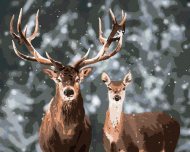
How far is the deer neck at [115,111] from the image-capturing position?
3.70 meters

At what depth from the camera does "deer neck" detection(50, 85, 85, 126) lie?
135 inches


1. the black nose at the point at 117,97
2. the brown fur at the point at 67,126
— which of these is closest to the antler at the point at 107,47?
the brown fur at the point at 67,126

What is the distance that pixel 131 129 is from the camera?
3750 millimetres

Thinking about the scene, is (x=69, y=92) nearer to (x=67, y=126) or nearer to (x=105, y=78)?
(x=67, y=126)

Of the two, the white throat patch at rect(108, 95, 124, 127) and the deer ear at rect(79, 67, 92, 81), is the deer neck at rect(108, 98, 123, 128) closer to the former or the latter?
the white throat patch at rect(108, 95, 124, 127)

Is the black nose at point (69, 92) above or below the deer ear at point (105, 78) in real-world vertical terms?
below

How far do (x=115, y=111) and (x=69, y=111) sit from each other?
408 millimetres

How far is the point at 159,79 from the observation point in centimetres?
426

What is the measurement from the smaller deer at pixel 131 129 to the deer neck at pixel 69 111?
305 millimetres

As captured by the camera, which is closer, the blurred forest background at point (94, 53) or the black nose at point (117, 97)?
the black nose at point (117, 97)

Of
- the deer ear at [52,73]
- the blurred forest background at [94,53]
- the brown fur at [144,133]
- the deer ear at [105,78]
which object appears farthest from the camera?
the blurred forest background at [94,53]

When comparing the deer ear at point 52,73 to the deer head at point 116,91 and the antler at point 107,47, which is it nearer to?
the antler at point 107,47

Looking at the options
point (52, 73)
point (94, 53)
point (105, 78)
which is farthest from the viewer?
point (94, 53)

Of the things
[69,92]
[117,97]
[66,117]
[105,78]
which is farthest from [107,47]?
[66,117]
